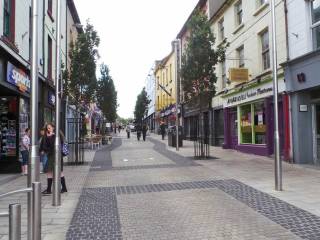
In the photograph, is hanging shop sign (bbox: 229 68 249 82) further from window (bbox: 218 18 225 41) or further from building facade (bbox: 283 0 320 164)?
window (bbox: 218 18 225 41)

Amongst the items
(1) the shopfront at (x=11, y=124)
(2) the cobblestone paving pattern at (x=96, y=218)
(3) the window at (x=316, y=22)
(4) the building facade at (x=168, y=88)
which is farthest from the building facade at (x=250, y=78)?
(4) the building facade at (x=168, y=88)

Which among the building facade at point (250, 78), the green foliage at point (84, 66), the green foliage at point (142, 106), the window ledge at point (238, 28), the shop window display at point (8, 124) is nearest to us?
the shop window display at point (8, 124)

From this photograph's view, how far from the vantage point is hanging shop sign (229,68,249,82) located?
19.3m

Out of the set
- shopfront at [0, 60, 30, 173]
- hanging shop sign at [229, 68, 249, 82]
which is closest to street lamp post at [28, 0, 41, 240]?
shopfront at [0, 60, 30, 173]

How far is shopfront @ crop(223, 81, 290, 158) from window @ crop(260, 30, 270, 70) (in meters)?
0.96

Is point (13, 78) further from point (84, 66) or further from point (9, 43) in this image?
point (84, 66)

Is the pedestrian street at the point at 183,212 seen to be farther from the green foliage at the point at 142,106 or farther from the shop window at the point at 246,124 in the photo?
the green foliage at the point at 142,106

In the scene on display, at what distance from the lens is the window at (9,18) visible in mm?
13336

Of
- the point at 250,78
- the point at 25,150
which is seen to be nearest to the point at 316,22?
the point at 250,78

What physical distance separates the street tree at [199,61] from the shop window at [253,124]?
2.30 metres

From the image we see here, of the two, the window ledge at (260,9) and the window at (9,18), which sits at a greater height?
the window ledge at (260,9)

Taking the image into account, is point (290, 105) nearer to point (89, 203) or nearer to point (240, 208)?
point (240, 208)

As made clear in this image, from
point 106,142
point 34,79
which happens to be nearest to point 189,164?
point 34,79

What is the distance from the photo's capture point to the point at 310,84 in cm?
1410
